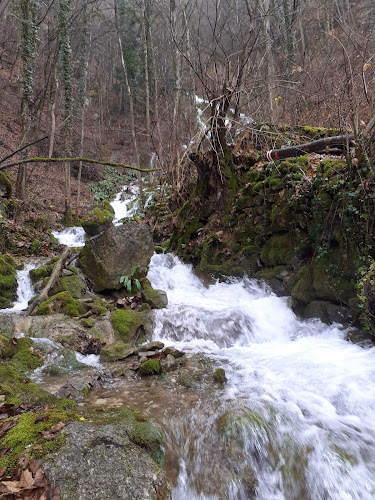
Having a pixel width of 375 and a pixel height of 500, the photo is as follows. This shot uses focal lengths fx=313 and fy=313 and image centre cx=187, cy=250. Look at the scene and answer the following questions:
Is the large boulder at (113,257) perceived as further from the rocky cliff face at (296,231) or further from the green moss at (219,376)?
the green moss at (219,376)

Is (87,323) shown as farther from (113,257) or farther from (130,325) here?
(113,257)

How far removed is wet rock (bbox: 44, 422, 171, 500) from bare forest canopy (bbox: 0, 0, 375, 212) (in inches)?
147

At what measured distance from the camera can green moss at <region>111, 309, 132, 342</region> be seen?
5895 mm

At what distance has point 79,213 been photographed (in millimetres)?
16844

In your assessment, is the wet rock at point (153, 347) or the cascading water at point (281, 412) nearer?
the cascading water at point (281, 412)

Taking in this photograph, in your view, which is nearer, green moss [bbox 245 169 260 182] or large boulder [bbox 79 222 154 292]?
large boulder [bbox 79 222 154 292]

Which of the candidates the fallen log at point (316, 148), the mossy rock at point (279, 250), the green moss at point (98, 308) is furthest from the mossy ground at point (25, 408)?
the fallen log at point (316, 148)

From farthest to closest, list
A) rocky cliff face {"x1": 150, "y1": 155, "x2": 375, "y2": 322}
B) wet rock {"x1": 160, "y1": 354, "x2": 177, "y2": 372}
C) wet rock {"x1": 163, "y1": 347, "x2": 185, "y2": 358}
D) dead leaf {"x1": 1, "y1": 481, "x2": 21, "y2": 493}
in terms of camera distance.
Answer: rocky cliff face {"x1": 150, "y1": 155, "x2": 375, "y2": 322} < wet rock {"x1": 163, "y1": 347, "x2": 185, "y2": 358} < wet rock {"x1": 160, "y1": 354, "x2": 177, "y2": 372} < dead leaf {"x1": 1, "y1": 481, "x2": 21, "y2": 493}

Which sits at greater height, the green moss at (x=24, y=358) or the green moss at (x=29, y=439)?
the green moss at (x=29, y=439)

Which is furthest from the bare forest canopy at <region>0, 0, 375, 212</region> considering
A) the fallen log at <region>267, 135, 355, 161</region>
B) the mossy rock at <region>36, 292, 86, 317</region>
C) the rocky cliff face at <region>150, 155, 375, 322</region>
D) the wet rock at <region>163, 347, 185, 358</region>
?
the wet rock at <region>163, 347, 185, 358</region>

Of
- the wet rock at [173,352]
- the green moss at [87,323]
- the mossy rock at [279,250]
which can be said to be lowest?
the green moss at [87,323]

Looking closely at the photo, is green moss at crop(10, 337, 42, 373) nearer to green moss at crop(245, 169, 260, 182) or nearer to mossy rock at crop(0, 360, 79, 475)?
mossy rock at crop(0, 360, 79, 475)

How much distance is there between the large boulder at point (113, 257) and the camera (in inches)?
303

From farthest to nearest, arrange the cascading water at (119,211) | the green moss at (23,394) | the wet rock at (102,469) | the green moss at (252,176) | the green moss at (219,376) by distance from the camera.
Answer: the cascading water at (119,211) → the green moss at (252,176) → the green moss at (219,376) → the green moss at (23,394) → the wet rock at (102,469)
